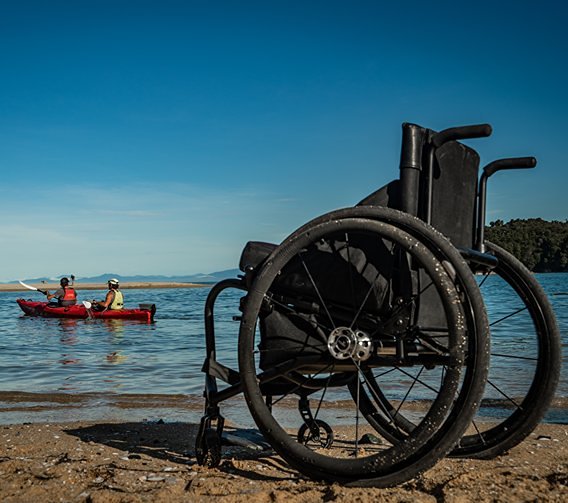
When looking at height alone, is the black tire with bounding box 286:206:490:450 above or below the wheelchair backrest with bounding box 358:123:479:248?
below

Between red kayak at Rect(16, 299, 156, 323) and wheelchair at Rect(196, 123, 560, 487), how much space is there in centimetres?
1950

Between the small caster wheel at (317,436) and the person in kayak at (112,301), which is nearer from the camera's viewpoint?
the small caster wheel at (317,436)

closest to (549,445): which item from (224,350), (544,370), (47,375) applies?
(544,370)

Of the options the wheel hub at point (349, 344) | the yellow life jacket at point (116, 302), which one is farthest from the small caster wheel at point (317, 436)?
the yellow life jacket at point (116, 302)

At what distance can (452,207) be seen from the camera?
3.18 metres

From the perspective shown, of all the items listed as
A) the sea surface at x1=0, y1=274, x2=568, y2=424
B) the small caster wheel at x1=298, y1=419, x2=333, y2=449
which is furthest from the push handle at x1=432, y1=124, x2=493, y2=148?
the sea surface at x1=0, y1=274, x2=568, y2=424

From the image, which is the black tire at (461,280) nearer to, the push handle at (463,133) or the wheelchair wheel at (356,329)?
the wheelchair wheel at (356,329)

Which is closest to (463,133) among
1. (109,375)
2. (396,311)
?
(396,311)

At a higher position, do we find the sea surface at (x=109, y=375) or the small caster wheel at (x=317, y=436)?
the small caster wheel at (x=317, y=436)

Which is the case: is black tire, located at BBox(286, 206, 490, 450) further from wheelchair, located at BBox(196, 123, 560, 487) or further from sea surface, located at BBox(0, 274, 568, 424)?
sea surface, located at BBox(0, 274, 568, 424)

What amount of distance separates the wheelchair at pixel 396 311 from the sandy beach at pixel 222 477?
0.14m

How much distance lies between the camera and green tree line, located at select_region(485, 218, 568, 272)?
81.2m

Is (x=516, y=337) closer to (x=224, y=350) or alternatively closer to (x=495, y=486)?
(x=224, y=350)

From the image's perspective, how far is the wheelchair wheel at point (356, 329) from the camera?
8.80 ft
